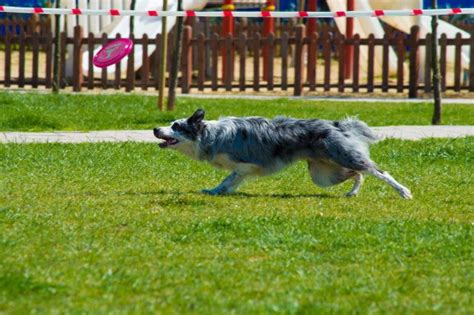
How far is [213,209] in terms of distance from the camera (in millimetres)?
9188

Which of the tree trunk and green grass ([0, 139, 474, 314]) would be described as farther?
the tree trunk

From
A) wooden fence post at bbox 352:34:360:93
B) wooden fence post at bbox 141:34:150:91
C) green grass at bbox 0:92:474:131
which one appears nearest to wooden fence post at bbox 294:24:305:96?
wooden fence post at bbox 352:34:360:93

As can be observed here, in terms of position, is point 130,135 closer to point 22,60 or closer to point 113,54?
point 113,54

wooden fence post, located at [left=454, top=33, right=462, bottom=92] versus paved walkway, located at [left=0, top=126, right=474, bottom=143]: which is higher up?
wooden fence post, located at [left=454, top=33, right=462, bottom=92]

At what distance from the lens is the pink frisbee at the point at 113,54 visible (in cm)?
1631

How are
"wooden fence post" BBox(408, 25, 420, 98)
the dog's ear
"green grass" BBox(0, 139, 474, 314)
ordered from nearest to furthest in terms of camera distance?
"green grass" BBox(0, 139, 474, 314)
the dog's ear
"wooden fence post" BBox(408, 25, 420, 98)

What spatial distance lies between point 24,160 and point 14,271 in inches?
231

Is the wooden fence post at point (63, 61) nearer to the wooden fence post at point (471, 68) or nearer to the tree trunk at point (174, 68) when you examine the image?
the tree trunk at point (174, 68)

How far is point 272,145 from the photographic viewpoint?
10.2 m

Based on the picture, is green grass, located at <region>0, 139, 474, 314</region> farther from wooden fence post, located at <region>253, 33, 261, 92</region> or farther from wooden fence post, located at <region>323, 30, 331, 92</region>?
wooden fence post, located at <region>253, 33, 261, 92</region>

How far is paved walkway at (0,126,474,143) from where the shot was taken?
1445 cm

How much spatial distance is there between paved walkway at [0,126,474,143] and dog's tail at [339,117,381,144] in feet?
12.9

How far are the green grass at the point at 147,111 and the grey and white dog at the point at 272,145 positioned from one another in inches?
237

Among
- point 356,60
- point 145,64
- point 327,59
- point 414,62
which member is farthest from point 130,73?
point 414,62
